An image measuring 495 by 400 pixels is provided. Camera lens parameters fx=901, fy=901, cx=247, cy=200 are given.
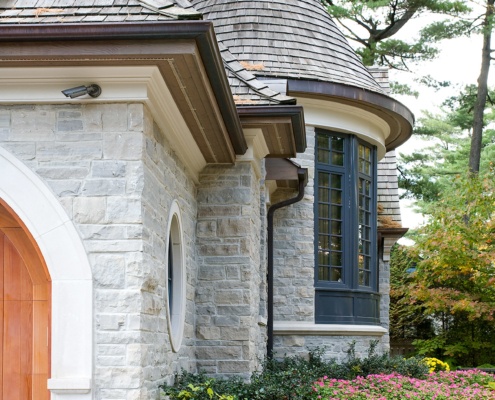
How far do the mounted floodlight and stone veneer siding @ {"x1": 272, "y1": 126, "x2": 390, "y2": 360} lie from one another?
714 cm

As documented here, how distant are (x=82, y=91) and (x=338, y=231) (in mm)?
7959

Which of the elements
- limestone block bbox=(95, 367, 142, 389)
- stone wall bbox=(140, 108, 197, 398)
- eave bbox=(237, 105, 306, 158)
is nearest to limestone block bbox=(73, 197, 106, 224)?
stone wall bbox=(140, 108, 197, 398)

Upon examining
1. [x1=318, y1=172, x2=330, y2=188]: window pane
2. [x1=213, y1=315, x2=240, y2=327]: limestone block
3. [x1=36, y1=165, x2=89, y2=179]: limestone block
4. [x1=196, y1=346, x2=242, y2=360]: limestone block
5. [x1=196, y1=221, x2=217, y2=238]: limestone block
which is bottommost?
[x1=196, y1=346, x2=242, y2=360]: limestone block

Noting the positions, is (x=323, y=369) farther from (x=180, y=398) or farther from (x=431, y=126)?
(x=431, y=126)

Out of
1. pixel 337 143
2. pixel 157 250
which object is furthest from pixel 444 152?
pixel 157 250

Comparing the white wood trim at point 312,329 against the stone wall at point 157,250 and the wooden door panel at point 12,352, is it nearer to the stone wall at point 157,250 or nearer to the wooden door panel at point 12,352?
the stone wall at point 157,250

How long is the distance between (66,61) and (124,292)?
1.55 m

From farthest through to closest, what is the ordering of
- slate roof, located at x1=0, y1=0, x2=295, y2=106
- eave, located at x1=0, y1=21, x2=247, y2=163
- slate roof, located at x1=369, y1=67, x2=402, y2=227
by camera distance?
slate roof, located at x1=369, y1=67, x2=402, y2=227 < slate roof, located at x1=0, y1=0, x2=295, y2=106 < eave, located at x1=0, y1=21, x2=247, y2=163

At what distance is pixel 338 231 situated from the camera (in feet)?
44.1

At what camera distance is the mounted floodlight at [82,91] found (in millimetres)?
5945

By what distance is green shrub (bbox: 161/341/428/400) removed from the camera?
6926 millimetres

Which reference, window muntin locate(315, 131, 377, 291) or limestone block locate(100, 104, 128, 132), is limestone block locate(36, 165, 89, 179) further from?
window muntin locate(315, 131, 377, 291)

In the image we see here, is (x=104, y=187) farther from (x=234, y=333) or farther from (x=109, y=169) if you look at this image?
(x=234, y=333)

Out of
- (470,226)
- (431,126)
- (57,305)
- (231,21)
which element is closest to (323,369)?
(231,21)
